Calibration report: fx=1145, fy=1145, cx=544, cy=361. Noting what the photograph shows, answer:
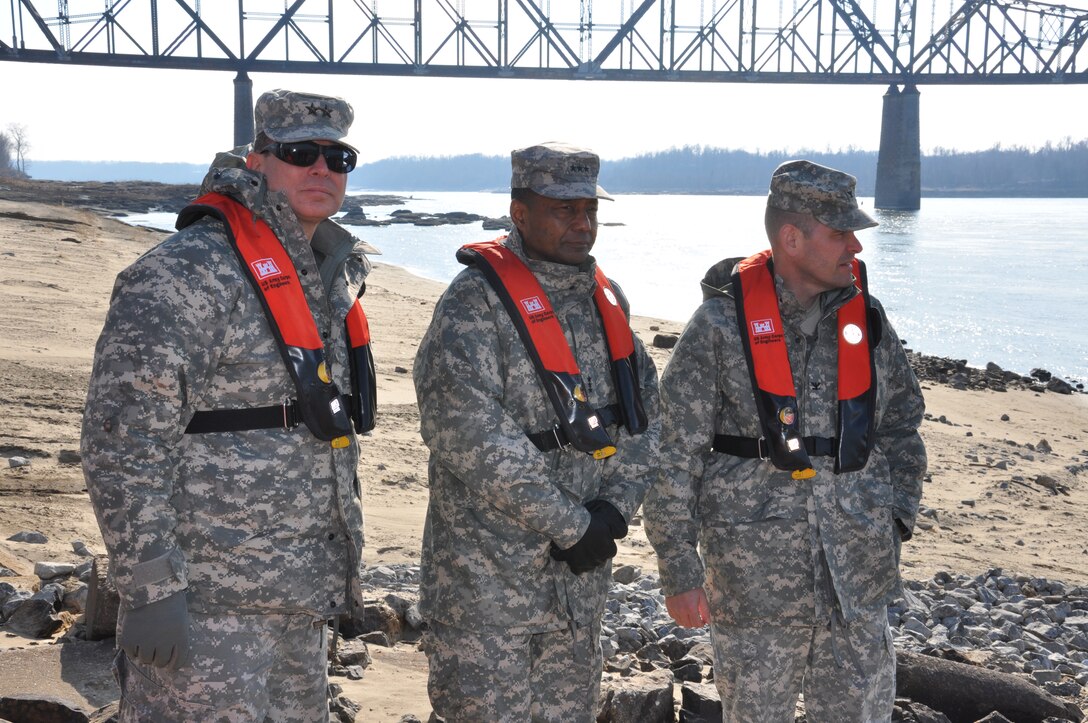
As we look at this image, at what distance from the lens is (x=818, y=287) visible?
304 cm

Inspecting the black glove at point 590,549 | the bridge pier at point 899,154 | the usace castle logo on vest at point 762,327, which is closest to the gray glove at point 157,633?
the black glove at point 590,549

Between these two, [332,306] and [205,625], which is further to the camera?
[332,306]

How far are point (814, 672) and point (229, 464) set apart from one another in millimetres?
1590

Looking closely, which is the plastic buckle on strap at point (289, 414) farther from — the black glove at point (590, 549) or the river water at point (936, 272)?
the river water at point (936, 272)

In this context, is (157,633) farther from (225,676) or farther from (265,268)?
(265,268)

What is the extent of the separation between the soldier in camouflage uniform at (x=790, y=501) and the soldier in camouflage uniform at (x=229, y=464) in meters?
0.89

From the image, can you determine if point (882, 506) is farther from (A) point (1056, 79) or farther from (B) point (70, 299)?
(A) point (1056, 79)

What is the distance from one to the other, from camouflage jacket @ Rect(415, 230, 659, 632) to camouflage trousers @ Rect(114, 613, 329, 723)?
41 cm

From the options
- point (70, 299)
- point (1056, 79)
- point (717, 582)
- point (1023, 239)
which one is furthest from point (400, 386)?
point (1056, 79)

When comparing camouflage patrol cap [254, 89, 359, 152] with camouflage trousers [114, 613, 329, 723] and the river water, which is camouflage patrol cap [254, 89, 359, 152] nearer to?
camouflage trousers [114, 613, 329, 723]

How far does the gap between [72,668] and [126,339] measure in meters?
1.94

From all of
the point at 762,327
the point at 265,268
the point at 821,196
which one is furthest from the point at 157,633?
the point at 821,196

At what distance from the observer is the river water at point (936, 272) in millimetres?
21203

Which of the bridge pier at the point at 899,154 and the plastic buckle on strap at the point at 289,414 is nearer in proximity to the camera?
the plastic buckle on strap at the point at 289,414
